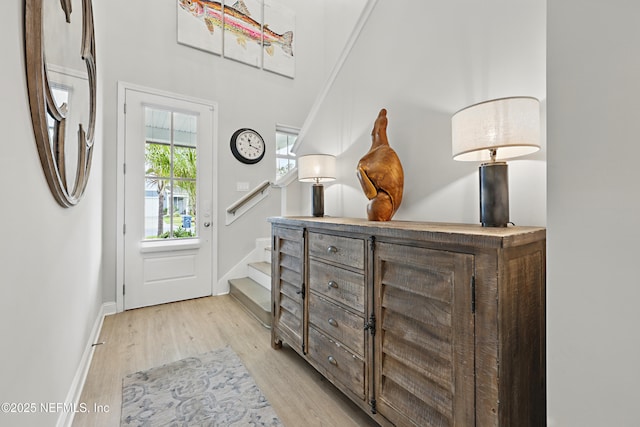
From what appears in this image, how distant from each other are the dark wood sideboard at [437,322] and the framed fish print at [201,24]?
3107mm

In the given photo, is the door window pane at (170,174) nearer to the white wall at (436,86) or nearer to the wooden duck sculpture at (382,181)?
the white wall at (436,86)

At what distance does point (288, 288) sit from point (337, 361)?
61cm

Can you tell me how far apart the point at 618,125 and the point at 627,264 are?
321mm

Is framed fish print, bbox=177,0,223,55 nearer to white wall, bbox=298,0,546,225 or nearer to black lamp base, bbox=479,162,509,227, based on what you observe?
white wall, bbox=298,0,546,225

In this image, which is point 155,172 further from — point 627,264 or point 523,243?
point 627,264

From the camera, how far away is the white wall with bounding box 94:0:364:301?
2859 mm

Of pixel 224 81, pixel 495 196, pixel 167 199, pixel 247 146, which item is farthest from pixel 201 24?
pixel 495 196

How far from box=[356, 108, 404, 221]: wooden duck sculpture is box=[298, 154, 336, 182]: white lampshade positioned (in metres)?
0.49

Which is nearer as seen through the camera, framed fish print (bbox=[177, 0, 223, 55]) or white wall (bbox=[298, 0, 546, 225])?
white wall (bbox=[298, 0, 546, 225])

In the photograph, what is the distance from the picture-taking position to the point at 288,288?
1.92m

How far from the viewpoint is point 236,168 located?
358cm

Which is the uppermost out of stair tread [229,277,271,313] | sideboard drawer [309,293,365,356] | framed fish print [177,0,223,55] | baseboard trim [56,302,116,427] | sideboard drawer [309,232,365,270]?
framed fish print [177,0,223,55]

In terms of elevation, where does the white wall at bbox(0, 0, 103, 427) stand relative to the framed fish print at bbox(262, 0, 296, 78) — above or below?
below

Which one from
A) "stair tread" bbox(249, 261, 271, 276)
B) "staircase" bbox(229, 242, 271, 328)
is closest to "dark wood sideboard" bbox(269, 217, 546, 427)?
"staircase" bbox(229, 242, 271, 328)
